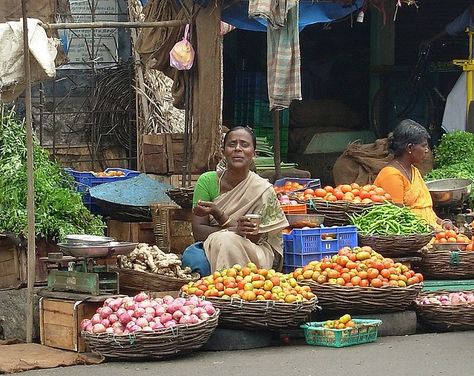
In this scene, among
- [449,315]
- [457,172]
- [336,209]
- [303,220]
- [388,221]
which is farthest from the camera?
[457,172]

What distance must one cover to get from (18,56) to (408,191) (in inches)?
143

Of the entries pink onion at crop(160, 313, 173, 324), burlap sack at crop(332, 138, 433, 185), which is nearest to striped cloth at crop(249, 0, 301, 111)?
pink onion at crop(160, 313, 173, 324)

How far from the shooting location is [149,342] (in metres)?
7.38

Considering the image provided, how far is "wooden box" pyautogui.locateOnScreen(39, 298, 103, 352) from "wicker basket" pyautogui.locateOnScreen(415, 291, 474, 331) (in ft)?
7.92

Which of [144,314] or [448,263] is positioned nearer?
[144,314]

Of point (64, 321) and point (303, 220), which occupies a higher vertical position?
point (303, 220)

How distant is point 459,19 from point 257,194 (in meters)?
6.02

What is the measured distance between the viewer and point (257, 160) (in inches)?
496

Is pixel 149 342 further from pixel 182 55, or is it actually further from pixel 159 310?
pixel 182 55

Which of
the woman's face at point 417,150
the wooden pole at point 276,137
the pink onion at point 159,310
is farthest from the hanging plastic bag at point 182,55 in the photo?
the pink onion at point 159,310

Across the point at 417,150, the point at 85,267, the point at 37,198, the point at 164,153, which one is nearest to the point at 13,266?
the point at 37,198

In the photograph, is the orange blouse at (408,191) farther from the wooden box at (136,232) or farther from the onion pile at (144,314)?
the onion pile at (144,314)

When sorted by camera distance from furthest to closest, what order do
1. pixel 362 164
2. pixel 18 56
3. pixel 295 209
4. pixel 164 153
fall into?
pixel 362 164 < pixel 164 153 < pixel 295 209 < pixel 18 56

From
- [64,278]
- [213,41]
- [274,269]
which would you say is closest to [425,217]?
[274,269]
